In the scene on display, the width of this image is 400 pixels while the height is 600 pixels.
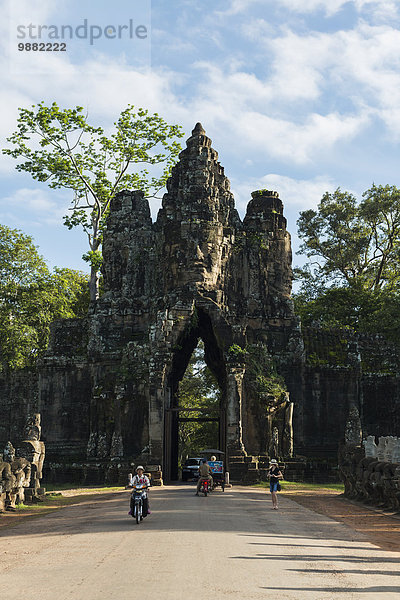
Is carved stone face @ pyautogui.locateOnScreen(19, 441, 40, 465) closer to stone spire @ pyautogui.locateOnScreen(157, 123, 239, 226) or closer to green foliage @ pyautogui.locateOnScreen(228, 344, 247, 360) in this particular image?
green foliage @ pyautogui.locateOnScreen(228, 344, 247, 360)

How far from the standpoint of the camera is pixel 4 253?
1756 inches

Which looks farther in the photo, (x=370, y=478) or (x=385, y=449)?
(x=385, y=449)

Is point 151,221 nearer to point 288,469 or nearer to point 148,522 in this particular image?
point 288,469

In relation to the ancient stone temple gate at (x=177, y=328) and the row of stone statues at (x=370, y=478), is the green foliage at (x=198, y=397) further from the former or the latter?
the row of stone statues at (x=370, y=478)

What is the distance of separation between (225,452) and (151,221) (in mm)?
13882

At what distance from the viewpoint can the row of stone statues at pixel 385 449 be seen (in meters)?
21.4

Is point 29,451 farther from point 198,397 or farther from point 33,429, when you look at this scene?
point 198,397

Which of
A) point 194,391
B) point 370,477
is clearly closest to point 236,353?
point 370,477

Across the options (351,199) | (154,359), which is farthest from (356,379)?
(351,199)

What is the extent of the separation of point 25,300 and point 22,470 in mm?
22581

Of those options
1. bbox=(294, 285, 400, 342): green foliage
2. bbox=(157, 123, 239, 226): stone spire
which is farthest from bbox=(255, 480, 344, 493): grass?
bbox=(157, 123, 239, 226): stone spire

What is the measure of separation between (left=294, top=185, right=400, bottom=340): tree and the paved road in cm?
2952

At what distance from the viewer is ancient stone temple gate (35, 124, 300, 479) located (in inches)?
1294

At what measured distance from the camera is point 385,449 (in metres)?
22.4
